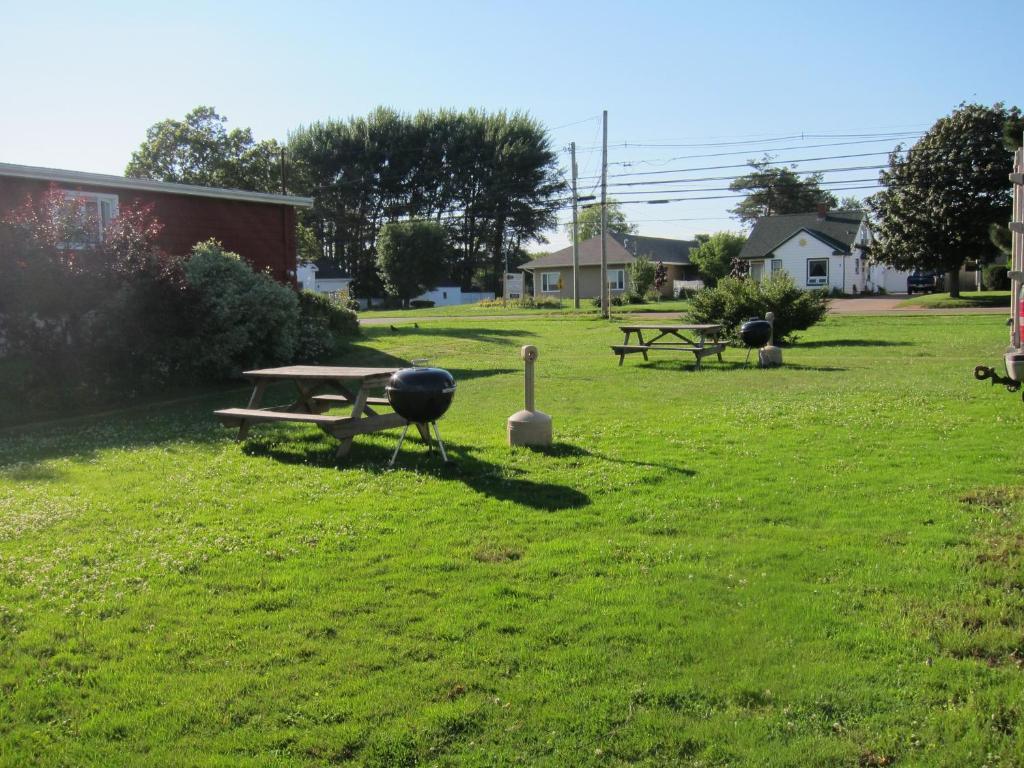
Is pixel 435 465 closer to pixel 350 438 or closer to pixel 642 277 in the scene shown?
pixel 350 438

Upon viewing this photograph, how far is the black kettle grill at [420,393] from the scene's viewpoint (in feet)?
27.5

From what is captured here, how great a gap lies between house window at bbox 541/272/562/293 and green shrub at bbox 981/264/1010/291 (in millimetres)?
28249

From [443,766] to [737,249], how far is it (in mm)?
64394

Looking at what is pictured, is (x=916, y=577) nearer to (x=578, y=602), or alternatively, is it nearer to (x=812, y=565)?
(x=812, y=565)

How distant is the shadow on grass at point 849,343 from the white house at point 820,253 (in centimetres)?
3484

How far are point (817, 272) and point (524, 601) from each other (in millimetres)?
59154

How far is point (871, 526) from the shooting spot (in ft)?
20.7

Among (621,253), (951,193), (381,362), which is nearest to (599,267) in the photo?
(621,253)

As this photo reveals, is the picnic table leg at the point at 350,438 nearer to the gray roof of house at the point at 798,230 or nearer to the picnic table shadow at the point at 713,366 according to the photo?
the picnic table shadow at the point at 713,366

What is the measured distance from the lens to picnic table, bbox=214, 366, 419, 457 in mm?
9117

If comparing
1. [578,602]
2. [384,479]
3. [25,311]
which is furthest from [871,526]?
[25,311]

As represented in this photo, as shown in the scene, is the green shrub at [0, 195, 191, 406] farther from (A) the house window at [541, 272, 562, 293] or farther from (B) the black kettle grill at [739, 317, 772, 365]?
(A) the house window at [541, 272, 562, 293]

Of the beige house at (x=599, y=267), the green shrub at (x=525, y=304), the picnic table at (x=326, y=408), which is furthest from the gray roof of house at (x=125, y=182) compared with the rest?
the beige house at (x=599, y=267)

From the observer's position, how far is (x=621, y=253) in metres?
68.1
